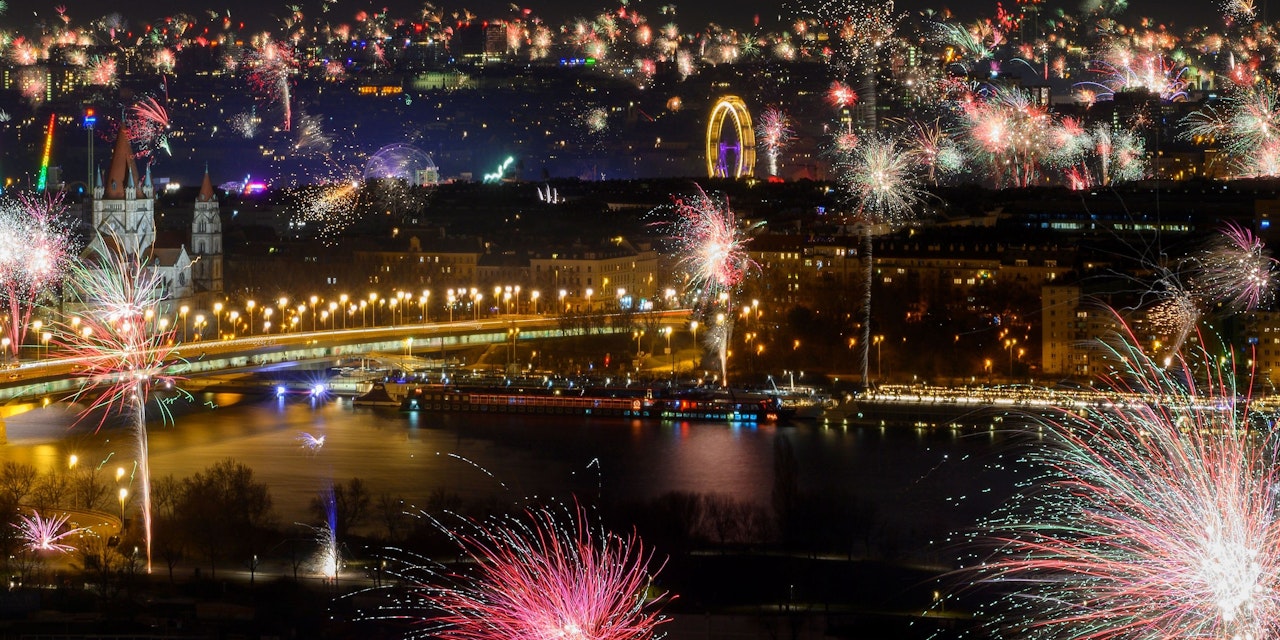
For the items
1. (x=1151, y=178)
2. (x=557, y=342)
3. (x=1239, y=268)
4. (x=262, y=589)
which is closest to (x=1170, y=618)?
(x=262, y=589)

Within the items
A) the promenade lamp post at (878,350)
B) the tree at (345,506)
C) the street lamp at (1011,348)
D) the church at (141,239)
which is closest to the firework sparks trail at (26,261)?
the church at (141,239)

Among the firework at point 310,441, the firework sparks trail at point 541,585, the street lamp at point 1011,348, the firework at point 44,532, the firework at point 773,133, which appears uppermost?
the firework at point 773,133

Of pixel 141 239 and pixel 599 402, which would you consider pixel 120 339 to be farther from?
pixel 141 239

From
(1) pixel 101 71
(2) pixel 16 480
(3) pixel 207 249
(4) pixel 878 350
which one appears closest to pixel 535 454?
(2) pixel 16 480

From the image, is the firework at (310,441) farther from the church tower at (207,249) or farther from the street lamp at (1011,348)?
the church tower at (207,249)

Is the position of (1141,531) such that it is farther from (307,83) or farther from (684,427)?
(307,83)

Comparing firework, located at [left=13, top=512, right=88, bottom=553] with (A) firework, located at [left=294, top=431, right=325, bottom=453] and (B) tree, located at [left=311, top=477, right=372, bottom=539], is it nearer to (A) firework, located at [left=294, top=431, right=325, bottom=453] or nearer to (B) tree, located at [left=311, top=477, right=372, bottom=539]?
(B) tree, located at [left=311, top=477, right=372, bottom=539]

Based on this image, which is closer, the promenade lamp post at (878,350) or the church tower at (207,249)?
the promenade lamp post at (878,350)
